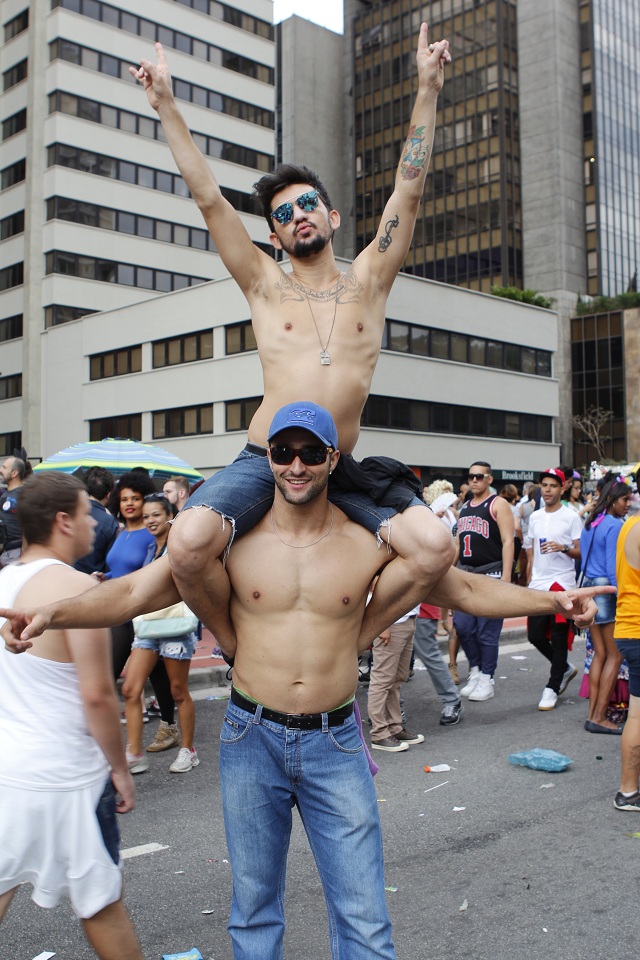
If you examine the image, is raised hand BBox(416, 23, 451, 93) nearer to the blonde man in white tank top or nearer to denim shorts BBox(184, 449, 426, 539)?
denim shorts BBox(184, 449, 426, 539)

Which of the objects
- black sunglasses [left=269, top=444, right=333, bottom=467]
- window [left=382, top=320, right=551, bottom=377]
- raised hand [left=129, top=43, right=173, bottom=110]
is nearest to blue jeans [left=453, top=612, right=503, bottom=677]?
black sunglasses [left=269, top=444, right=333, bottom=467]

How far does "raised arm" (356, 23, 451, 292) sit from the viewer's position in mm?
3652

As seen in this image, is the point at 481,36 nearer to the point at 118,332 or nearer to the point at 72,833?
the point at 118,332

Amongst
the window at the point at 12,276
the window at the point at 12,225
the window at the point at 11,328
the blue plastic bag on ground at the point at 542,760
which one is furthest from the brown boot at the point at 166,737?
the window at the point at 12,225

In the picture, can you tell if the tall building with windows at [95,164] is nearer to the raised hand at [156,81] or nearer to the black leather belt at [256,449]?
the raised hand at [156,81]

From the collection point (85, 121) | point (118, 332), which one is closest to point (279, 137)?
point (85, 121)

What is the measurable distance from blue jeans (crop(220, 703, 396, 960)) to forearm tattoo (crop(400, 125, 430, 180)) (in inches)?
88.5

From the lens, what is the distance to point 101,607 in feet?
8.81

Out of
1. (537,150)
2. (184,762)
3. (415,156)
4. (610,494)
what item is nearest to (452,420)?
(610,494)

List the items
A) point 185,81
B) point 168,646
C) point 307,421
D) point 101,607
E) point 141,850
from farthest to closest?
point 185,81 < point 168,646 < point 141,850 < point 307,421 < point 101,607

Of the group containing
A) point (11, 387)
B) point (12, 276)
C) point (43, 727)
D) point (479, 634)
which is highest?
point (12, 276)

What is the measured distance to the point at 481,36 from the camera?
7444 cm

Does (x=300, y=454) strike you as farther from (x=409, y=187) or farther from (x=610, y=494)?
(x=610, y=494)

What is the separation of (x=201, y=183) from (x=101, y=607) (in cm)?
173
